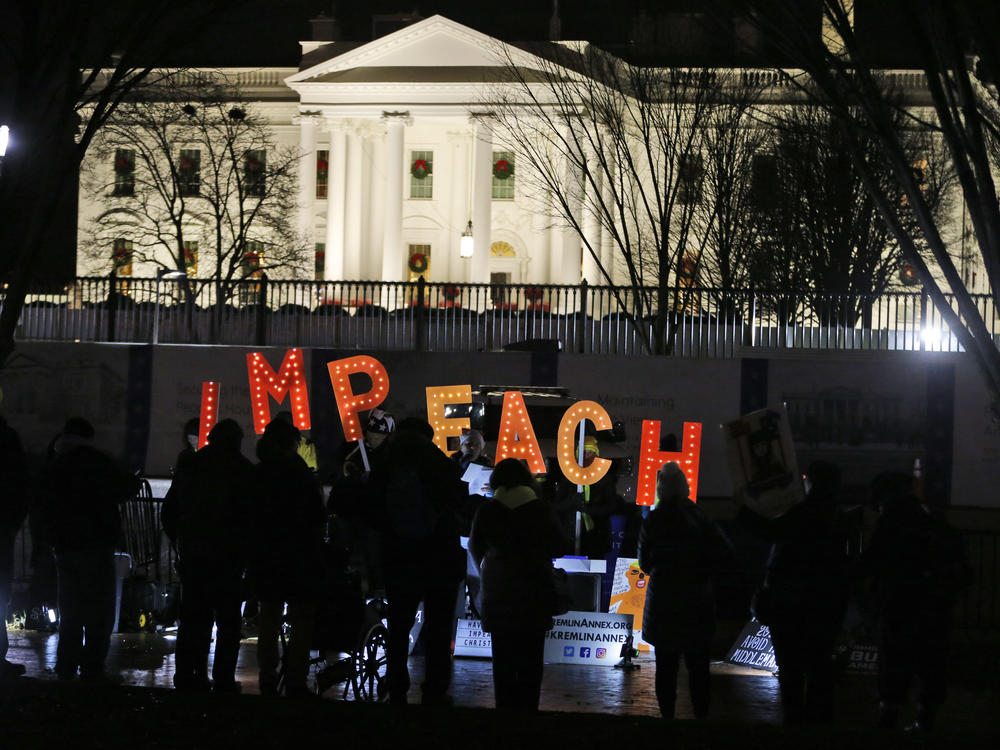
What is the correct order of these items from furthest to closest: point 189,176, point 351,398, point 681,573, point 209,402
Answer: point 189,176
point 209,402
point 351,398
point 681,573

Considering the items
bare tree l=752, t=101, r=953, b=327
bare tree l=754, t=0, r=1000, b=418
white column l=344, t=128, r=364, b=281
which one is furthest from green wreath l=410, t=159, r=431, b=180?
bare tree l=754, t=0, r=1000, b=418

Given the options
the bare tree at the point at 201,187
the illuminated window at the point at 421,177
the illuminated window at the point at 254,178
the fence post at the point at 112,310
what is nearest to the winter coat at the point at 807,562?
the fence post at the point at 112,310

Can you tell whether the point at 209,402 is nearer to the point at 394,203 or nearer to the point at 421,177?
the point at 394,203

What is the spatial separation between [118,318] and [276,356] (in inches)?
154

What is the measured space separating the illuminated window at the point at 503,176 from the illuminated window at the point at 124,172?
1517cm

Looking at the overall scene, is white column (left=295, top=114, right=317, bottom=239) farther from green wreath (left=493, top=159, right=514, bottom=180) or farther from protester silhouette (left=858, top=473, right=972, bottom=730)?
protester silhouette (left=858, top=473, right=972, bottom=730)

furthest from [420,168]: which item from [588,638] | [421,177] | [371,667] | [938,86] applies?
[371,667]

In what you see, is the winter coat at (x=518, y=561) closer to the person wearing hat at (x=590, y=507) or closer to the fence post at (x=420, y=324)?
the person wearing hat at (x=590, y=507)

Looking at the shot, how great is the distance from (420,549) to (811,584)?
245 cm

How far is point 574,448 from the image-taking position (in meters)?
13.3

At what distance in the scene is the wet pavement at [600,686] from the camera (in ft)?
31.3

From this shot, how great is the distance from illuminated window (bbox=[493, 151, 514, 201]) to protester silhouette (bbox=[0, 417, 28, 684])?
4862 cm

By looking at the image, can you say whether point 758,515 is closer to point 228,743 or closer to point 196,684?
point 228,743

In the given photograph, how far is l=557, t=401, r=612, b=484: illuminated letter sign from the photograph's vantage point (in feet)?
41.5
